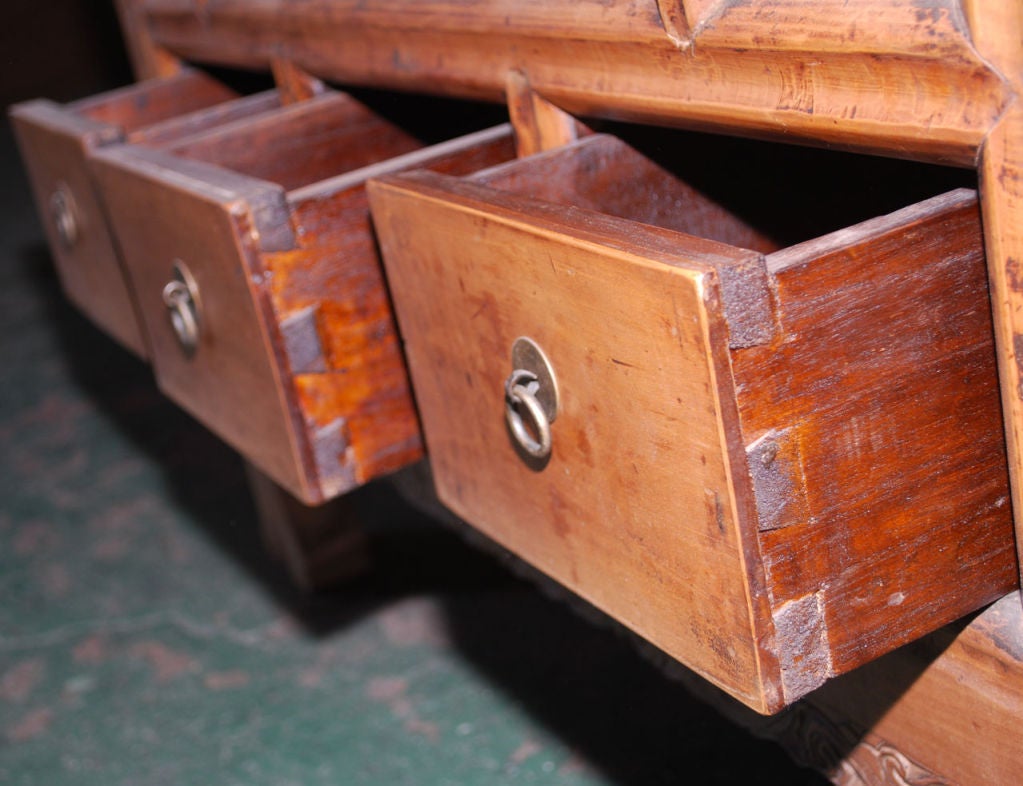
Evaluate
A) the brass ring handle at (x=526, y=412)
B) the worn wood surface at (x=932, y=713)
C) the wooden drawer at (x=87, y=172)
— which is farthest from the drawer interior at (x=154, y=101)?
the worn wood surface at (x=932, y=713)

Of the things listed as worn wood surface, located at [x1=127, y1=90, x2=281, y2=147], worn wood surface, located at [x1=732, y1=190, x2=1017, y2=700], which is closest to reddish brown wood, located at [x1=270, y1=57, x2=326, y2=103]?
worn wood surface, located at [x1=127, y1=90, x2=281, y2=147]

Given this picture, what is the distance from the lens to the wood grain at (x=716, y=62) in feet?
2.04

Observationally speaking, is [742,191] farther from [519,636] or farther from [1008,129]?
[519,636]

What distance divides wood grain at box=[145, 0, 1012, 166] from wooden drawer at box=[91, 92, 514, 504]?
0.08m

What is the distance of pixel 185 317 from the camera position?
105cm

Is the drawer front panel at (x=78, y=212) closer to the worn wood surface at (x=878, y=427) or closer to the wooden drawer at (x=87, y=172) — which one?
the wooden drawer at (x=87, y=172)

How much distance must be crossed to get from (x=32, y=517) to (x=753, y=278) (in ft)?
6.19

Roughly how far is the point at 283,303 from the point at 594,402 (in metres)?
0.35

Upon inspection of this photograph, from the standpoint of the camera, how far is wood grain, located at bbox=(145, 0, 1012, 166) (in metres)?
→ 0.62

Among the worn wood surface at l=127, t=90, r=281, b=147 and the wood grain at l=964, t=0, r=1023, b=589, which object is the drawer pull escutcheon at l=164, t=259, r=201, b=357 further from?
the wood grain at l=964, t=0, r=1023, b=589

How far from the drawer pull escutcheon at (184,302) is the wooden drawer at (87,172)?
200 millimetres

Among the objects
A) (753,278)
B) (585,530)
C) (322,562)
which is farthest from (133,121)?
(753,278)

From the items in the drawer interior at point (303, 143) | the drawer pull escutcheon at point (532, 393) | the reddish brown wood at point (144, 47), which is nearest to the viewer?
the drawer pull escutcheon at point (532, 393)

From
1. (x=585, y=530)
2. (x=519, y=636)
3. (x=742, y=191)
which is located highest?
(x=742, y=191)
